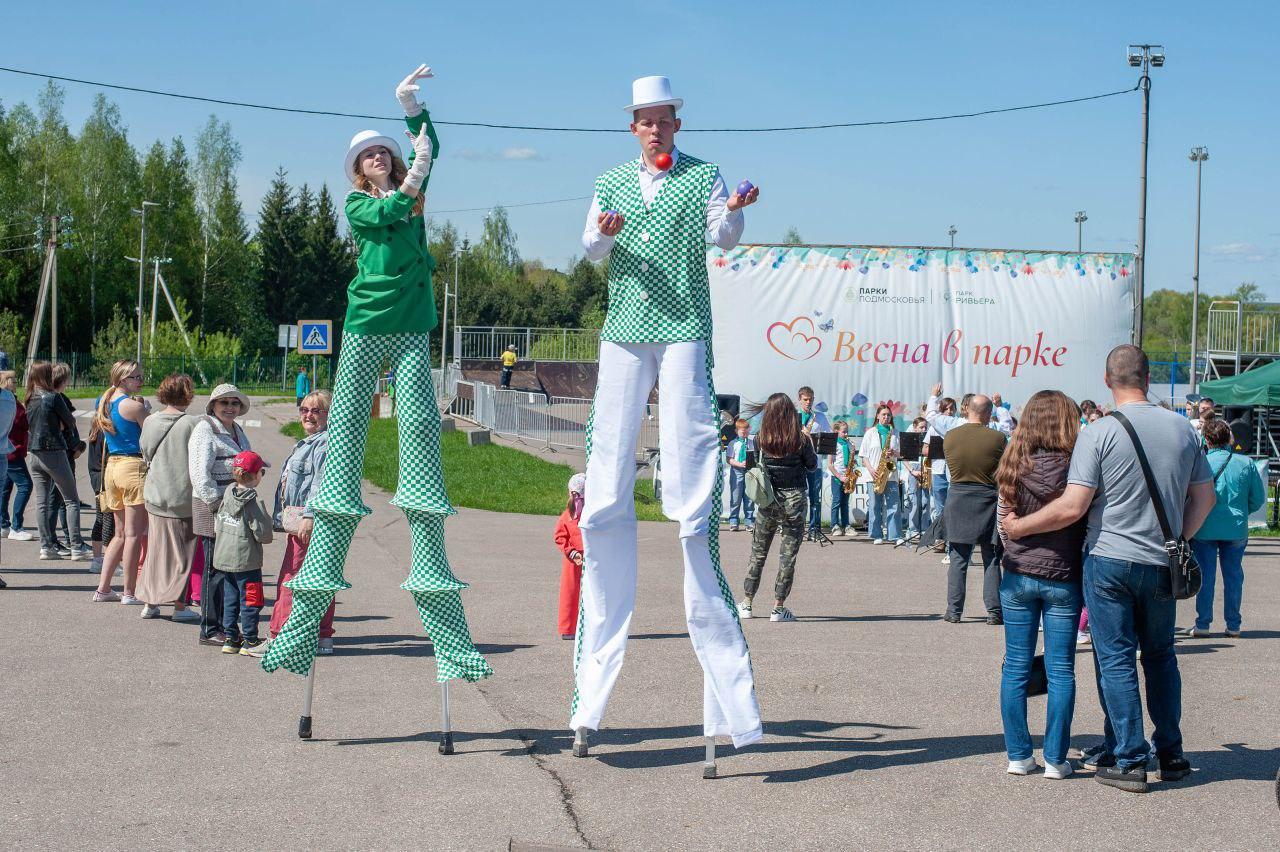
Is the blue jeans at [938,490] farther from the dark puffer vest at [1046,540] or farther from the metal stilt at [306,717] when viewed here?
the metal stilt at [306,717]

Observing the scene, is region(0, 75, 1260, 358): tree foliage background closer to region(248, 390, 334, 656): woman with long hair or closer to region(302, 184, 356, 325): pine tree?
region(302, 184, 356, 325): pine tree

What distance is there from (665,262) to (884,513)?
12.2 m

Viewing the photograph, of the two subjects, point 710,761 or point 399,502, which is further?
point 399,502

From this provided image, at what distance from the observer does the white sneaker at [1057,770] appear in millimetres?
5721

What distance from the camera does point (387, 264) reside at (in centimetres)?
595

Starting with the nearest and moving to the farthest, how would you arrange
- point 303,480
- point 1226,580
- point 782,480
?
point 303,480
point 1226,580
point 782,480

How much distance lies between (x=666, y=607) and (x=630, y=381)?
17.3ft

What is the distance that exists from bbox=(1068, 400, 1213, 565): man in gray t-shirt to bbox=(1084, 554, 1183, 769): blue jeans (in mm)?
80

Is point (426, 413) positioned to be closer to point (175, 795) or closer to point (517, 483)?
point (175, 795)

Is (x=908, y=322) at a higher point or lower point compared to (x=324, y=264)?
lower

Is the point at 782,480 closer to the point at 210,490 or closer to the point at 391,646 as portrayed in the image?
the point at 391,646

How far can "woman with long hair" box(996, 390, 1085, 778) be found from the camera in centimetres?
575

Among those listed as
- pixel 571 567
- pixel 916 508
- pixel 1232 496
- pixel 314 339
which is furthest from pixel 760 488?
pixel 314 339

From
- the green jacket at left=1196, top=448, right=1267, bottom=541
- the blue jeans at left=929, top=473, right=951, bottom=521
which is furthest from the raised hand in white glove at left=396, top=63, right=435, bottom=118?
the blue jeans at left=929, top=473, right=951, bottom=521
